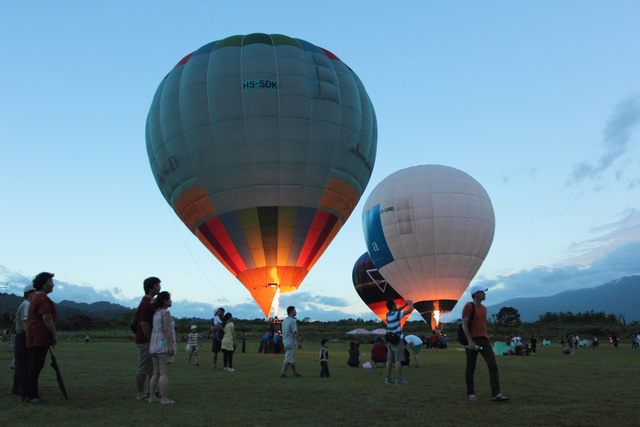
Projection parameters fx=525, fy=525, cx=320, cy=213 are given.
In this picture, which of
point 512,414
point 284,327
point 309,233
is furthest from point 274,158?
point 512,414

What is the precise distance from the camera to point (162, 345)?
6863 millimetres

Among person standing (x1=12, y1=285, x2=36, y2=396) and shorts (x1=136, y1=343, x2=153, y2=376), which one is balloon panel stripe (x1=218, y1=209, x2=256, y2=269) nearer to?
person standing (x1=12, y1=285, x2=36, y2=396)

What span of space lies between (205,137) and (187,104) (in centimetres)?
192

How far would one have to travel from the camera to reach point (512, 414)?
6133 mm

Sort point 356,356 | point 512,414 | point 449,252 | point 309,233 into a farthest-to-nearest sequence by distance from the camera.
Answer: point 449,252
point 309,233
point 356,356
point 512,414

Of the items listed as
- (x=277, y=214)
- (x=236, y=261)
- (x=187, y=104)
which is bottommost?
Result: (x=236, y=261)

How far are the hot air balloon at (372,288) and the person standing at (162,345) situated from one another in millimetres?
37893

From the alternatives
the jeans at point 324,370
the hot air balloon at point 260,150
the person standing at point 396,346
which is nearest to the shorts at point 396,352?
the person standing at point 396,346

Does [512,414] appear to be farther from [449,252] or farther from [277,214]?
[449,252]

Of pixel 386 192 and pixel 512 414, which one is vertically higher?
pixel 386 192

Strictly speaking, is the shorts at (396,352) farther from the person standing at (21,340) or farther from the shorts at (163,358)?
the person standing at (21,340)

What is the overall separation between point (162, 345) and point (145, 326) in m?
0.48

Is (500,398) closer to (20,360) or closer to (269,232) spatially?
(20,360)

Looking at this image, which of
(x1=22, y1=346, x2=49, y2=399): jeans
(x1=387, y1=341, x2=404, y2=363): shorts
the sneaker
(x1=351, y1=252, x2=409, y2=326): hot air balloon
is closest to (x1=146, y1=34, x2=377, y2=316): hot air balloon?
(x1=387, y1=341, x2=404, y2=363): shorts
